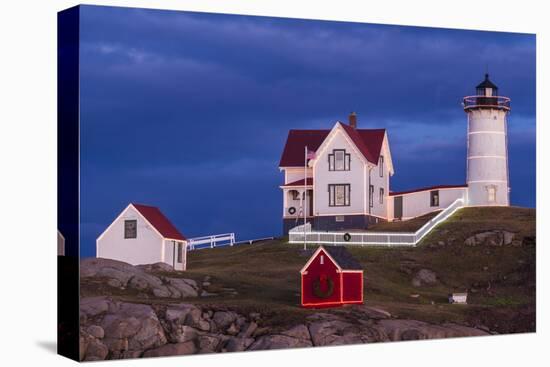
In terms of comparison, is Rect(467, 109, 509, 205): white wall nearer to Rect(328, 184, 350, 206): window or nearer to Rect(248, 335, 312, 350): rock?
Rect(328, 184, 350, 206): window

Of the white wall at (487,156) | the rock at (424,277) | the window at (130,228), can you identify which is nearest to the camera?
the window at (130,228)

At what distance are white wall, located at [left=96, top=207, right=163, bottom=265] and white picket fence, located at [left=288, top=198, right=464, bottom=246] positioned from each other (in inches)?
145

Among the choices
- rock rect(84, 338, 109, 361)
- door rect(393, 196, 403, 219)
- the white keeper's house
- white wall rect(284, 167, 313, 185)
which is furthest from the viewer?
door rect(393, 196, 403, 219)

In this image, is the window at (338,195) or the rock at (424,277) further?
the window at (338,195)

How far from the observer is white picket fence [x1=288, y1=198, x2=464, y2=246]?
30.2 metres

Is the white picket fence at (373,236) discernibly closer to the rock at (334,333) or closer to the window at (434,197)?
the window at (434,197)

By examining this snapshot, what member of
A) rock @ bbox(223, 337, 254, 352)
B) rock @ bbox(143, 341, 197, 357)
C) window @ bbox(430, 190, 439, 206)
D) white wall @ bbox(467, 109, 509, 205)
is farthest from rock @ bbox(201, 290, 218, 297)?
white wall @ bbox(467, 109, 509, 205)

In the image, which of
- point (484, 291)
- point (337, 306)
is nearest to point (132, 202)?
point (337, 306)

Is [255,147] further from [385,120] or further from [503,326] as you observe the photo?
[503,326]

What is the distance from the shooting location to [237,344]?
90.8 feet

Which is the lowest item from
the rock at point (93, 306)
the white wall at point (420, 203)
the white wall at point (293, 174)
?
the rock at point (93, 306)

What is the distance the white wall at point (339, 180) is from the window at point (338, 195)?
0.07 meters

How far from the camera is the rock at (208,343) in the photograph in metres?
27.3

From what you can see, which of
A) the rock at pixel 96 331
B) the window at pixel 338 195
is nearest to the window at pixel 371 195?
the window at pixel 338 195
